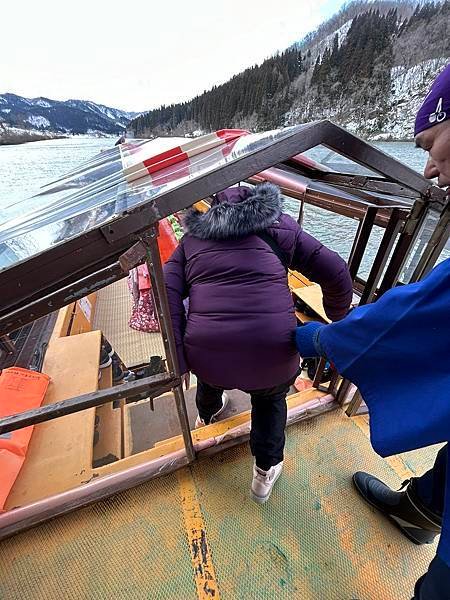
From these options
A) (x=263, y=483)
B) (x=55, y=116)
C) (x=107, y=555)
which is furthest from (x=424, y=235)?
(x=55, y=116)

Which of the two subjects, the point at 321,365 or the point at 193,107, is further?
the point at 193,107

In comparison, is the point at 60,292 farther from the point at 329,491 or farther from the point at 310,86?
the point at 310,86

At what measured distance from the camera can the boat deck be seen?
114 centimetres

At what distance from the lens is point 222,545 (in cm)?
125

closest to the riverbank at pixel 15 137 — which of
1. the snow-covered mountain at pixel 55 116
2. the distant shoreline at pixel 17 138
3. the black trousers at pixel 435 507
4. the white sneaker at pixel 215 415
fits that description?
the distant shoreline at pixel 17 138

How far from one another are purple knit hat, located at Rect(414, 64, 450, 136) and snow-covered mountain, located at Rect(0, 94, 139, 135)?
99893 millimetres

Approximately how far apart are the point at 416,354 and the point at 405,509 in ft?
3.06

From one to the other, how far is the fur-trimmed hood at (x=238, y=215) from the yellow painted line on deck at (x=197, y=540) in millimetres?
1190

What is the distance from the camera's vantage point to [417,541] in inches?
48.6

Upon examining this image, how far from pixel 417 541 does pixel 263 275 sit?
4.22 feet

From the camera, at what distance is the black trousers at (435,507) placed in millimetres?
778

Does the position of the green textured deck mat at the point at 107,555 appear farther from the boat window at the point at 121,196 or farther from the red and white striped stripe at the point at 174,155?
the red and white striped stripe at the point at 174,155

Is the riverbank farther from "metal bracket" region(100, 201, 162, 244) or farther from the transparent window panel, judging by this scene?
the transparent window panel

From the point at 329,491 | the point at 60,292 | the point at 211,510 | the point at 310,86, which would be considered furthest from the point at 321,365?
the point at 310,86
